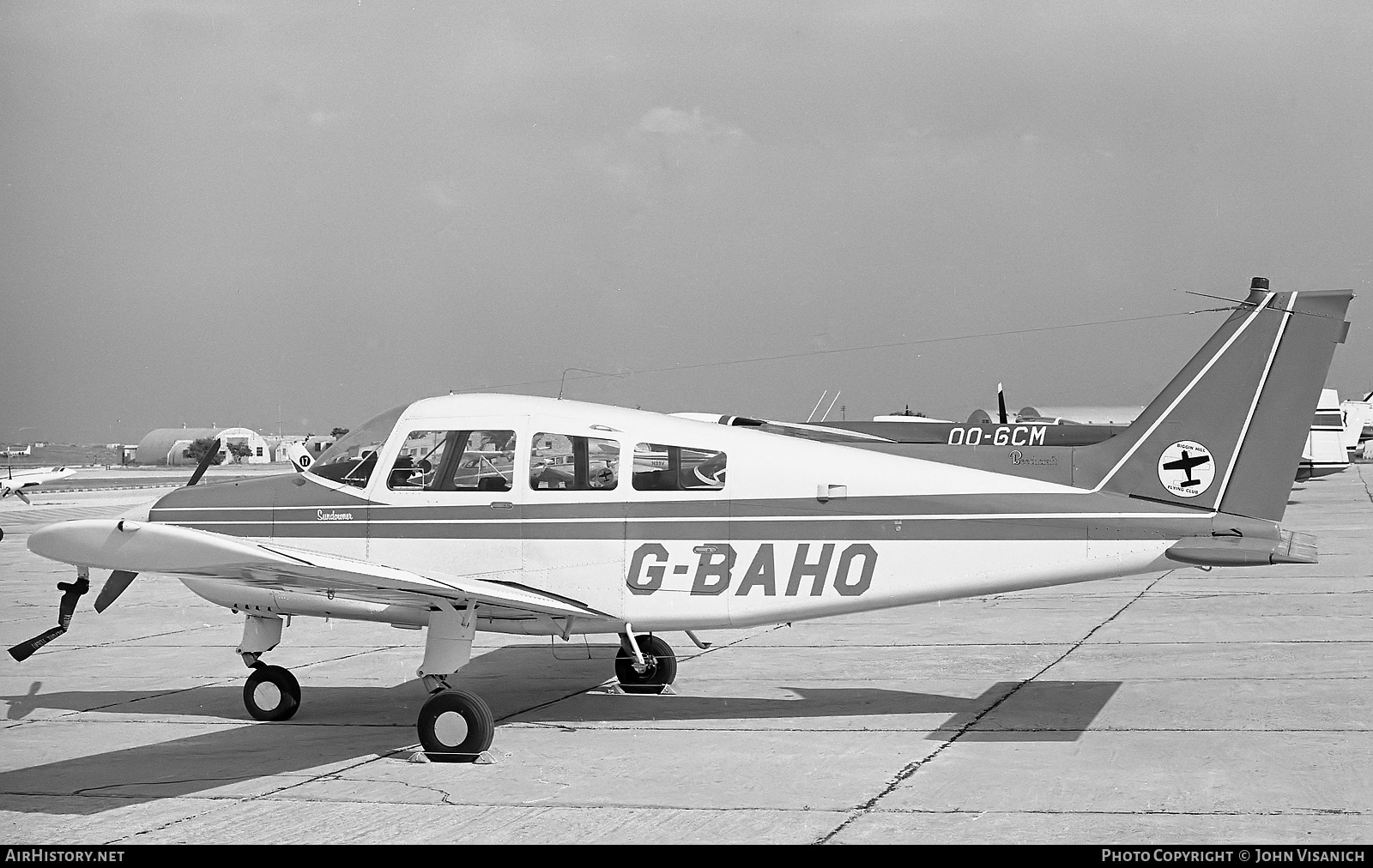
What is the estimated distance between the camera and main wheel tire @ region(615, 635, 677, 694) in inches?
405

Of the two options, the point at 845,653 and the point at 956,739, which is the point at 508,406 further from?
the point at 845,653

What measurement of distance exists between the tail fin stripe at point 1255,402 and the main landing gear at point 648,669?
4.40 metres

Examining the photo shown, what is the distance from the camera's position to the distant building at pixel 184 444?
115 metres

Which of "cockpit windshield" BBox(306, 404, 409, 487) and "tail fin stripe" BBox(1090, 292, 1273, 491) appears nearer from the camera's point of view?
"tail fin stripe" BBox(1090, 292, 1273, 491)

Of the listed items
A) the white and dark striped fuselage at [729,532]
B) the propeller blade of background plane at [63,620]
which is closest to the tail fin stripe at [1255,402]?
the white and dark striped fuselage at [729,532]

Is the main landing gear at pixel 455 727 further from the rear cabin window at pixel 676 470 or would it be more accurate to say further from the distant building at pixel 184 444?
the distant building at pixel 184 444

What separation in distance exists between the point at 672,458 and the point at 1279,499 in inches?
161

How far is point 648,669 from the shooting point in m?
10.3

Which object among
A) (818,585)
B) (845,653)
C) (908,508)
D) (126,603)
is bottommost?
(126,603)

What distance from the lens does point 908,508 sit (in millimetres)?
8477

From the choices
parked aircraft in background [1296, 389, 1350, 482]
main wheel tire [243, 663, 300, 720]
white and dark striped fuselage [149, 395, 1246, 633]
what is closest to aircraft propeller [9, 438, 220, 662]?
main wheel tire [243, 663, 300, 720]

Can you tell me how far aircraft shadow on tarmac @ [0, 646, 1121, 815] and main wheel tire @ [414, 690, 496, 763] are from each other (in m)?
0.28

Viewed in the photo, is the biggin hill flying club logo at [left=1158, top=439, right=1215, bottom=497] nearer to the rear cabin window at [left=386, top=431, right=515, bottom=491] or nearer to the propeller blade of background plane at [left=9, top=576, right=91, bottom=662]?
the rear cabin window at [left=386, top=431, right=515, bottom=491]

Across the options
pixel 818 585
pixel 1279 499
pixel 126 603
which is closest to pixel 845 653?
pixel 818 585
